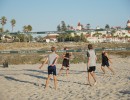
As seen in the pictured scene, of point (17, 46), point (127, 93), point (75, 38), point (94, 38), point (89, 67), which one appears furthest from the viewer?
point (94, 38)

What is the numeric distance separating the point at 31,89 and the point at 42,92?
84 cm

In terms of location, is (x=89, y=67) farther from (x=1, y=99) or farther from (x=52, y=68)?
(x=1, y=99)

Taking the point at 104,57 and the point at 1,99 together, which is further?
the point at 104,57

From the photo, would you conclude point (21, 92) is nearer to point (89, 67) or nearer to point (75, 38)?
point (89, 67)

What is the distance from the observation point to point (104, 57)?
12953mm

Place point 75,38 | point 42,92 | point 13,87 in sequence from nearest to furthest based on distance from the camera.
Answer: point 42,92, point 13,87, point 75,38

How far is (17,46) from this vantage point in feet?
214

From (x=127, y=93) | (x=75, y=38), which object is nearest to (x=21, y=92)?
(x=127, y=93)

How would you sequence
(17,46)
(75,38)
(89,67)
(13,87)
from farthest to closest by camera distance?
1. (75,38)
2. (17,46)
3. (13,87)
4. (89,67)

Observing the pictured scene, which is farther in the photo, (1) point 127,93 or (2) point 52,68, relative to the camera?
(2) point 52,68

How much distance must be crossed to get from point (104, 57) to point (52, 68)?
459cm

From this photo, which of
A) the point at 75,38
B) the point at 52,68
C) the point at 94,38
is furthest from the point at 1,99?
the point at 94,38

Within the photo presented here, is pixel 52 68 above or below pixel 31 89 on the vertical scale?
above

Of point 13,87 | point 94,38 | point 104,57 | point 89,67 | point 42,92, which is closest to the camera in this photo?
point 42,92
